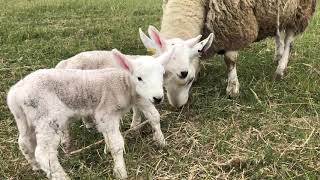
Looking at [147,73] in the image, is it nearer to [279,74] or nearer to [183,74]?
[183,74]

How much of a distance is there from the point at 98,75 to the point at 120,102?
31 centimetres

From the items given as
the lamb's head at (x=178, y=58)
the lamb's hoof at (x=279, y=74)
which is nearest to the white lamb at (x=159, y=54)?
the lamb's head at (x=178, y=58)

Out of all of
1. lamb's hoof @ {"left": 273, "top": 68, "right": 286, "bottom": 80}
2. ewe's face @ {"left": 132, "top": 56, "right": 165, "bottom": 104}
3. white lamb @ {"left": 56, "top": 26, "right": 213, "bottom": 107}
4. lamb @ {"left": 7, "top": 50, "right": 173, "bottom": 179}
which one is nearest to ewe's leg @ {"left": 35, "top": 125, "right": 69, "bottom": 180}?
lamb @ {"left": 7, "top": 50, "right": 173, "bottom": 179}

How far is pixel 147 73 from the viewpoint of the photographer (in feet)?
Answer: 13.7

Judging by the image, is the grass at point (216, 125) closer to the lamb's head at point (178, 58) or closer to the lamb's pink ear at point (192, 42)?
the lamb's head at point (178, 58)

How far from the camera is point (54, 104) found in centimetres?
396

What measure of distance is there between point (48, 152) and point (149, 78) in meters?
0.98

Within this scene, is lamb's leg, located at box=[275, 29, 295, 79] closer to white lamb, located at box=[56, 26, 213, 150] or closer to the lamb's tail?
white lamb, located at box=[56, 26, 213, 150]

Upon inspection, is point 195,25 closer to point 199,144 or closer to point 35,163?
point 199,144

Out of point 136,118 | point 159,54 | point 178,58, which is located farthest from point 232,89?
point 136,118

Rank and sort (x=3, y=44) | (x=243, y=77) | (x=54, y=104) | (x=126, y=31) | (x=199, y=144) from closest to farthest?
(x=54, y=104), (x=199, y=144), (x=243, y=77), (x=3, y=44), (x=126, y=31)

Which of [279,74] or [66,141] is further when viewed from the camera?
[279,74]

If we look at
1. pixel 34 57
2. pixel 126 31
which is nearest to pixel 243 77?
pixel 34 57

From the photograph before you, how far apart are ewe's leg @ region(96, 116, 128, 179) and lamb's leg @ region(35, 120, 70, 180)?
39 cm
